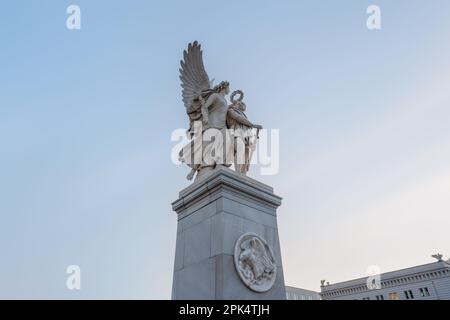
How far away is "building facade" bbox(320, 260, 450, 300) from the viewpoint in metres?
50.6

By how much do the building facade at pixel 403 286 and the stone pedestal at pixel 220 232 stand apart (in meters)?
55.0

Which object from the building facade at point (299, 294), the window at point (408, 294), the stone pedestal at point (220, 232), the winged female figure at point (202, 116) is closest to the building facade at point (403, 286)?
the window at point (408, 294)

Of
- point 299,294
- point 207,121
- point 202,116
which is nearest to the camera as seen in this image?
point 207,121

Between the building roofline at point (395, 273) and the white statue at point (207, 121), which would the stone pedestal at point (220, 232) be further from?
the building roofline at point (395, 273)

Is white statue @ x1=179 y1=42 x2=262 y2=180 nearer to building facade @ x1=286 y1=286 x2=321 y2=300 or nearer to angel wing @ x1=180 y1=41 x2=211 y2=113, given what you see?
angel wing @ x1=180 y1=41 x2=211 y2=113

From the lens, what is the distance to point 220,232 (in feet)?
23.0

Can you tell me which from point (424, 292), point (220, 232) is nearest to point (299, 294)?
point (424, 292)

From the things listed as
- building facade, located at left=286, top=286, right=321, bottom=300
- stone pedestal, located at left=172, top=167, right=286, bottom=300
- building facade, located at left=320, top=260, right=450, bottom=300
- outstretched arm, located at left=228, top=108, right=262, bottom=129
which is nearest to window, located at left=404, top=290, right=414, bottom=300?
building facade, located at left=320, top=260, right=450, bottom=300

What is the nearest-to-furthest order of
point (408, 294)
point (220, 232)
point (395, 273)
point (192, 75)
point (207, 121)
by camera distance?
point (220, 232) → point (207, 121) → point (192, 75) → point (408, 294) → point (395, 273)

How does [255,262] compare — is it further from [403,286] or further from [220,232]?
[403,286]

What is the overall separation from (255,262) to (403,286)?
60188mm
